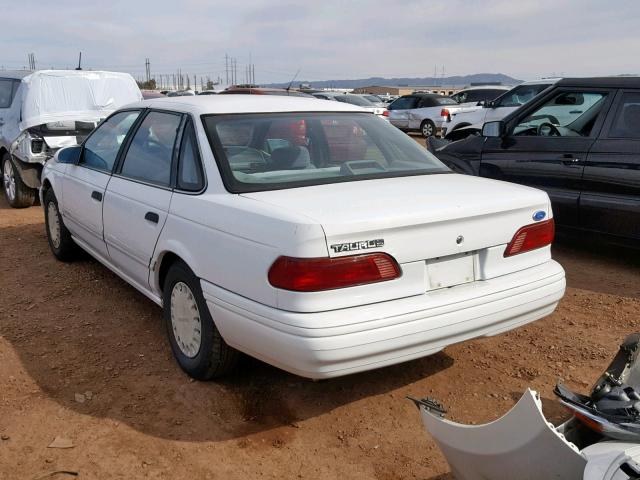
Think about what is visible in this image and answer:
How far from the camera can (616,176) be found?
5.41 meters

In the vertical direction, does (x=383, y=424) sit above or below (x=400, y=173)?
below

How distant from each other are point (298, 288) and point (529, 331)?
2.18 m

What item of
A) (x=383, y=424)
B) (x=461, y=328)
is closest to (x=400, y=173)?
(x=461, y=328)

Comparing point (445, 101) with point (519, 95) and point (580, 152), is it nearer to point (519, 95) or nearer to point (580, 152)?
point (519, 95)

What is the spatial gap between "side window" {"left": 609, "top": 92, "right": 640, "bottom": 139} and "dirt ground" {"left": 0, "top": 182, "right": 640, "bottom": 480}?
1537 millimetres

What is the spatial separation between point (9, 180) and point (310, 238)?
7.42 meters

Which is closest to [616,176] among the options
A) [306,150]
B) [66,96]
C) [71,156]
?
[306,150]

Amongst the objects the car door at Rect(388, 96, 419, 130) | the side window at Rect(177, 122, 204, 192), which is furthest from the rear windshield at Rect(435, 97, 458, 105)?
the side window at Rect(177, 122, 204, 192)

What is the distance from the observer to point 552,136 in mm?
6016

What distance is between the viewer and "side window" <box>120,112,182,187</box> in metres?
3.76

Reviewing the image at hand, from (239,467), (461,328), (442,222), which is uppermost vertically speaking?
(442,222)

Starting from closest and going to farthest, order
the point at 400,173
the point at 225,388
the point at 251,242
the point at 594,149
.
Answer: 1. the point at 251,242
2. the point at 225,388
3. the point at 400,173
4. the point at 594,149

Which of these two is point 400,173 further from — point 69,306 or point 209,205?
point 69,306

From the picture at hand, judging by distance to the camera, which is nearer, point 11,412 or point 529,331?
point 11,412
